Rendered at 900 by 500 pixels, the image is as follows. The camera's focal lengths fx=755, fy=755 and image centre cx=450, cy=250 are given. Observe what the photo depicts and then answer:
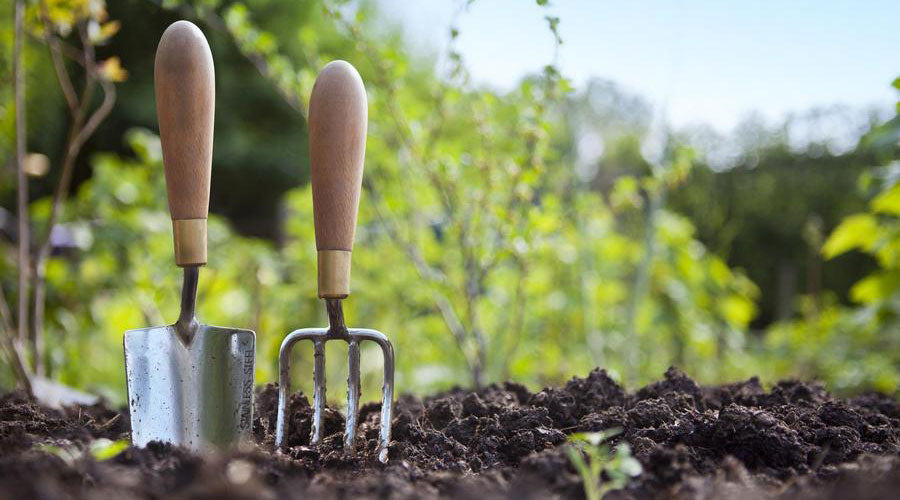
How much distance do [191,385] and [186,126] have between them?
0.47 meters

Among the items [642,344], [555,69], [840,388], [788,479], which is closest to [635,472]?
[788,479]

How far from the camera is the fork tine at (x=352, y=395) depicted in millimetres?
1329

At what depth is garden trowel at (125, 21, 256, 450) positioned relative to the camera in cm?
130

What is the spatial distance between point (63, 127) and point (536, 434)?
9.73m

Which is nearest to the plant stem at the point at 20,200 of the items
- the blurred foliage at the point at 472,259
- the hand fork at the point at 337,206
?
the blurred foliage at the point at 472,259

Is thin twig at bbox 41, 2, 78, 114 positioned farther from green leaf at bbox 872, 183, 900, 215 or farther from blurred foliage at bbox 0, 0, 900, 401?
green leaf at bbox 872, 183, 900, 215

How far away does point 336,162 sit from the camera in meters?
1.31

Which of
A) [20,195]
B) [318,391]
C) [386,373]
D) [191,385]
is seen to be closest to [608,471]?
[386,373]

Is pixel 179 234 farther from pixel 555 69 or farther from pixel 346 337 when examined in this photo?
pixel 555 69

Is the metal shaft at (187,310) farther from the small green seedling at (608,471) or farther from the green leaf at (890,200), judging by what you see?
the green leaf at (890,200)

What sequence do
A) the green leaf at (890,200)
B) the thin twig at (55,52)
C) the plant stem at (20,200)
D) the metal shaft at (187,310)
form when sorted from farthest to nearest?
the green leaf at (890,200) → the thin twig at (55,52) → the plant stem at (20,200) → the metal shaft at (187,310)

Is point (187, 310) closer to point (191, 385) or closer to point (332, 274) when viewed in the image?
point (191, 385)

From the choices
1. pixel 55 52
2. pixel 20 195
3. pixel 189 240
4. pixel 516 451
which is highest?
pixel 55 52

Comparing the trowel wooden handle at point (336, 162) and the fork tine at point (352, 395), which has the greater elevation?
the trowel wooden handle at point (336, 162)
